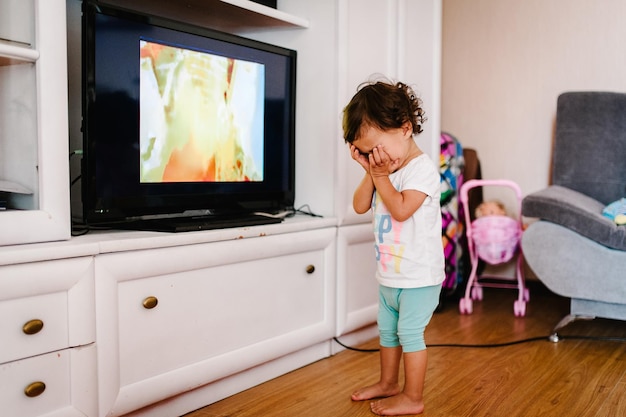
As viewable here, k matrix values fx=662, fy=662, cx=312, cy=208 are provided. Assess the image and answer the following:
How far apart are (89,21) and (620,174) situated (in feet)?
8.19

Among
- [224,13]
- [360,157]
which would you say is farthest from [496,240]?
[224,13]

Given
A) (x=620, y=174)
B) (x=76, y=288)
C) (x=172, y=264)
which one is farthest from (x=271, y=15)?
(x=620, y=174)

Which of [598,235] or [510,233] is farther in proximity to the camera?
[510,233]

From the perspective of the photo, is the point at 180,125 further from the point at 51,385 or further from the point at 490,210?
the point at 490,210

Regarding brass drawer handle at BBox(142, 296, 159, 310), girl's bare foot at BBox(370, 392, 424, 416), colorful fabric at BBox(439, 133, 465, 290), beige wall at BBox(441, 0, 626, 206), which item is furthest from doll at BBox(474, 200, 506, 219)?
brass drawer handle at BBox(142, 296, 159, 310)

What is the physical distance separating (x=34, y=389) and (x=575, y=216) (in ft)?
6.56

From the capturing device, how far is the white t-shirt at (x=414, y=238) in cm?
184

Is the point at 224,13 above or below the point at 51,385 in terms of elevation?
above

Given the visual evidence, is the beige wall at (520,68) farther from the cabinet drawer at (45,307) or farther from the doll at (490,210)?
the cabinet drawer at (45,307)

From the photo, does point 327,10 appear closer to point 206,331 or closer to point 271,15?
point 271,15

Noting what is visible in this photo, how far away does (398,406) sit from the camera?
184cm

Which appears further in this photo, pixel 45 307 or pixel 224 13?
pixel 224 13

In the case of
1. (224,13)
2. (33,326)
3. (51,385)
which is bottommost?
(51,385)

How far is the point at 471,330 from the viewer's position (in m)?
2.82
